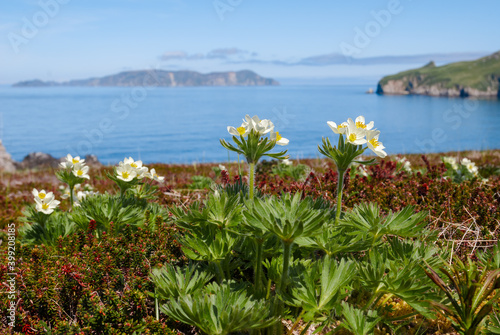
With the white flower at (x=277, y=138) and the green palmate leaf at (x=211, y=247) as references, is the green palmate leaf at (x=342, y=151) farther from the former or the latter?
the green palmate leaf at (x=211, y=247)

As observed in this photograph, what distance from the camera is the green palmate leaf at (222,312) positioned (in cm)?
210

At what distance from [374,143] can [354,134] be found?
24 centimetres

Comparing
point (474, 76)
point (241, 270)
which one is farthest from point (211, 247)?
point (474, 76)

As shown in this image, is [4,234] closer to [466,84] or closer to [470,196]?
[470,196]

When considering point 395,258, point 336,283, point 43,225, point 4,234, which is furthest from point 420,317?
point 4,234

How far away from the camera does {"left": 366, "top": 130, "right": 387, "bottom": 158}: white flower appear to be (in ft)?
8.74

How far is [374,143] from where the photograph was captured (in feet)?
9.20

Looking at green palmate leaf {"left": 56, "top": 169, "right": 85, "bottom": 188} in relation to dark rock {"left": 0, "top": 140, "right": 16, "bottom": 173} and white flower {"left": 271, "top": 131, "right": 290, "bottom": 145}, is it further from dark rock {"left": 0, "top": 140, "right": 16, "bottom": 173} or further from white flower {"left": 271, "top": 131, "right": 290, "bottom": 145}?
dark rock {"left": 0, "top": 140, "right": 16, "bottom": 173}

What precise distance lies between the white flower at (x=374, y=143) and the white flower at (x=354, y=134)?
0.04m

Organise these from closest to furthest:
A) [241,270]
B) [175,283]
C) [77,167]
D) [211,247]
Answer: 1. [175,283]
2. [211,247]
3. [241,270]
4. [77,167]

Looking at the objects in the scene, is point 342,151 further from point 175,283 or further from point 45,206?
point 45,206

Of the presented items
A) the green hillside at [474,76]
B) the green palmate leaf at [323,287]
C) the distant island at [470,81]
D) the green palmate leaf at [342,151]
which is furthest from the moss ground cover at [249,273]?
the green hillside at [474,76]

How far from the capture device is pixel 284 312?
2.48 meters

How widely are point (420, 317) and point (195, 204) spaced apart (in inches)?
73.9
